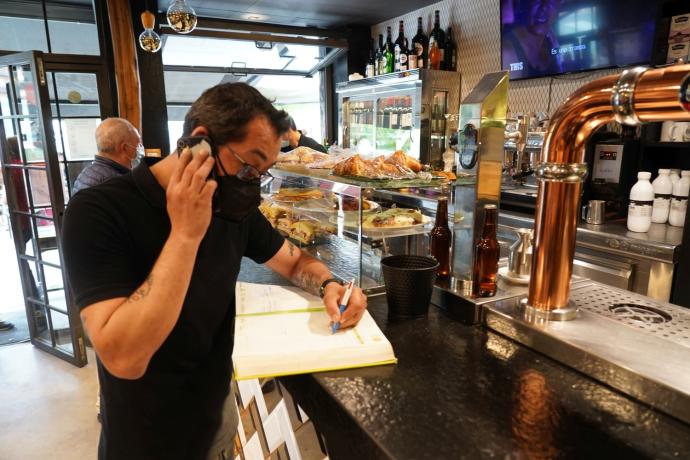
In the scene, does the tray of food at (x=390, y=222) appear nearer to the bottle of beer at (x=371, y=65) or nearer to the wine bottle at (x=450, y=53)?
the wine bottle at (x=450, y=53)

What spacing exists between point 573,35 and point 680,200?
4.68 ft

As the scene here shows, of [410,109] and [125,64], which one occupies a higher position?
[125,64]

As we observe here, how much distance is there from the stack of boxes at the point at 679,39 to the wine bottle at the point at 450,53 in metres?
2.15

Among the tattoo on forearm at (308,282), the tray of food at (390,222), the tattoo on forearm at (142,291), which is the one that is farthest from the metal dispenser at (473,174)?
the tattoo on forearm at (142,291)

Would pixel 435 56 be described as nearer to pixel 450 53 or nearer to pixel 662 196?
pixel 450 53

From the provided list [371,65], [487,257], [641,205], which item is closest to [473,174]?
[487,257]

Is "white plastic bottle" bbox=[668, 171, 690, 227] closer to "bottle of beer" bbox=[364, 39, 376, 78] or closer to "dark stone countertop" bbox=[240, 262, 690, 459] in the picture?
"dark stone countertop" bbox=[240, 262, 690, 459]

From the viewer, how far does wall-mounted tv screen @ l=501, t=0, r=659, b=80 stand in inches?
115

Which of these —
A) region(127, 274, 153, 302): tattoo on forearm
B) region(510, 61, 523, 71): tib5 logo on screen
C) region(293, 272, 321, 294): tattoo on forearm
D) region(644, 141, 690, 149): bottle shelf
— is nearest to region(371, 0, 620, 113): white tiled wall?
region(510, 61, 523, 71): tib5 logo on screen

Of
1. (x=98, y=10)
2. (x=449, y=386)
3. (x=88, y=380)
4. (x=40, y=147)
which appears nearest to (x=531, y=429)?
(x=449, y=386)

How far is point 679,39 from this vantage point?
2.62 m

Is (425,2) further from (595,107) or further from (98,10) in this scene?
(595,107)

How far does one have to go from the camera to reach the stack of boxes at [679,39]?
2.56 meters

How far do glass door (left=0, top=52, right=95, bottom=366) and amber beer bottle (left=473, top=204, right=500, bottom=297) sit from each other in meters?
3.28
